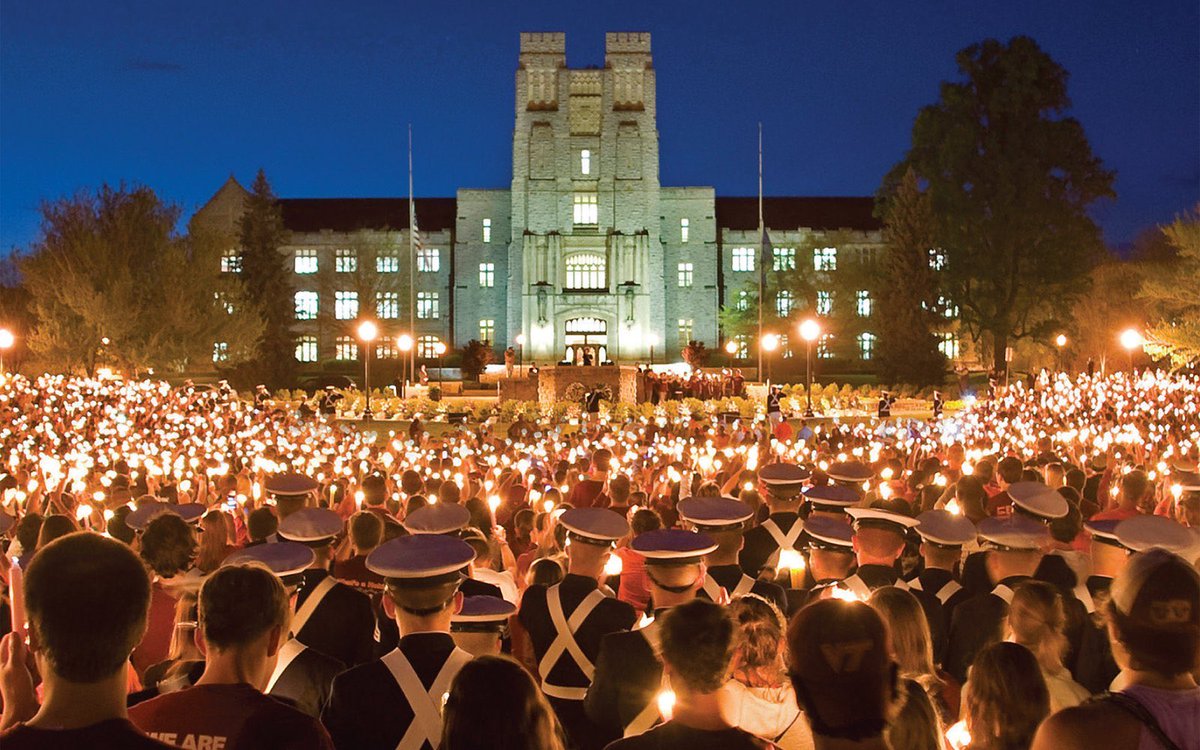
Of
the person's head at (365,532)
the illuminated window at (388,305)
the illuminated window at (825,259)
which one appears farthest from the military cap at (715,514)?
the illuminated window at (388,305)

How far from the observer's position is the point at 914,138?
183ft

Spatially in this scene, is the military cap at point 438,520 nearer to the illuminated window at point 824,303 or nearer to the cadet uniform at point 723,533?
the cadet uniform at point 723,533

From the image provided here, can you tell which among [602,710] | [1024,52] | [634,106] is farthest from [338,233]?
[602,710]

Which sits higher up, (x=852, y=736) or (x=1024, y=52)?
(x=1024, y=52)

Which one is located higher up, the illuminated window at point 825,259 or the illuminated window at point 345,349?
the illuminated window at point 825,259

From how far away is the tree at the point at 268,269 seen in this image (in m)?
57.4

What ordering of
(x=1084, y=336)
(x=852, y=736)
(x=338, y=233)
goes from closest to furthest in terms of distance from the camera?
(x=852, y=736) < (x=1084, y=336) < (x=338, y=233)

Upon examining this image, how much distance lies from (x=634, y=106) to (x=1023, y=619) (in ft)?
228

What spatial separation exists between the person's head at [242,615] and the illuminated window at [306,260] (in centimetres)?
7748

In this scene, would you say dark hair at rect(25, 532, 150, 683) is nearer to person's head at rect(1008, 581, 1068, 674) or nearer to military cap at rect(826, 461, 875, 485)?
person's head at rect(1008, 581, 1068, 674)

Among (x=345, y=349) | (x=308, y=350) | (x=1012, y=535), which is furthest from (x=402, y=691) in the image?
(x=308, y=350)

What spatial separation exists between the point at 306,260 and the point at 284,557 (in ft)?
251

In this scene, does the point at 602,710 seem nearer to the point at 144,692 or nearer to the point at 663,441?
the point at 144,692

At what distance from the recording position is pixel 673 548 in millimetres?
4664
